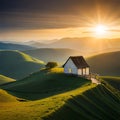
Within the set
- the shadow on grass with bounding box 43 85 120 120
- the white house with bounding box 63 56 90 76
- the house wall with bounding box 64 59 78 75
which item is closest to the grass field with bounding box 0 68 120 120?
the shadow on grass with bounding box 43 85 120 120

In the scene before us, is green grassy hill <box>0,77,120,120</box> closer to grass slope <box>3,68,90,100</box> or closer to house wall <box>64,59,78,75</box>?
grass slope <box>3,68,90,100</box>

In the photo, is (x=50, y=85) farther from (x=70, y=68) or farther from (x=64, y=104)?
(x=64, y=104)

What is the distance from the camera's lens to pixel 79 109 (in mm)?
58000

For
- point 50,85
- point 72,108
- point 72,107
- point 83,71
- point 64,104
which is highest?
point 83,71

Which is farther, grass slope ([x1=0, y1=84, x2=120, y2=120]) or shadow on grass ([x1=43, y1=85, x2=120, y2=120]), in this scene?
shadow on grass ([x1=43, y1=85, x2=120, y2=120])

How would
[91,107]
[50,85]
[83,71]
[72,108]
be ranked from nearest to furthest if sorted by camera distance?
[72,108] < [91,107] < [50,85] < [83,71]

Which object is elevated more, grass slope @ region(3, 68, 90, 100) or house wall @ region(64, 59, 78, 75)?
house wall @ region(64, 59, 78, 75)

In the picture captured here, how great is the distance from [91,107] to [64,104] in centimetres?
1197

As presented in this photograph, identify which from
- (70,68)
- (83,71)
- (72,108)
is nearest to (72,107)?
(72,108)

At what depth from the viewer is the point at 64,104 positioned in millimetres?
54844

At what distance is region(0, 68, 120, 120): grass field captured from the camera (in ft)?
156

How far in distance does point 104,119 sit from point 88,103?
5.86 meters

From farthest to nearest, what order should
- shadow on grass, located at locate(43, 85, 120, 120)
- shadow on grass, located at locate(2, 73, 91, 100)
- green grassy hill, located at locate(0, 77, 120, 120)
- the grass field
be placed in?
1. shadow on grass, located at locate(2, 73, 91, 100)
2. shadow on grass, located at locate(43, 85, 120, 120)
3. the grass field
4. green grassy hill, located at locate(0, 77, 120, 120)

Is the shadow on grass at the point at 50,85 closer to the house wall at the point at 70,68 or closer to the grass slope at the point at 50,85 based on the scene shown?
the grass slope at the point at 50,85
